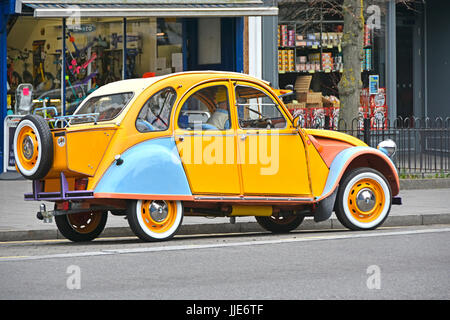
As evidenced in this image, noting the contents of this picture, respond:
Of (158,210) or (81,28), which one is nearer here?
(158,210)

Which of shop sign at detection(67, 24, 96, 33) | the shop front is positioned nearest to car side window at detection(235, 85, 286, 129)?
the shop front

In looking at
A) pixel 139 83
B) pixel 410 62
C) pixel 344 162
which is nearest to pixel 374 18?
pixel 410 62

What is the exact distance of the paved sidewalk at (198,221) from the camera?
11422 mm

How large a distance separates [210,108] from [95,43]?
9.23 meters

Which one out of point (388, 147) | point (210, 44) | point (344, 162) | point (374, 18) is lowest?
point (344, 162)

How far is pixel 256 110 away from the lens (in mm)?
11242

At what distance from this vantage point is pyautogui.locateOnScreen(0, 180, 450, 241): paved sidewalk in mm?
11422

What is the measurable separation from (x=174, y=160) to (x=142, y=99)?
798 mm

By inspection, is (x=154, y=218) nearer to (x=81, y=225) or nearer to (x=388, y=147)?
(x=81, y=225)

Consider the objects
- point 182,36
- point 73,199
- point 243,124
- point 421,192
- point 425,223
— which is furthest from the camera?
point 182,36

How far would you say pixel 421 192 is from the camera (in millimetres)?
16688

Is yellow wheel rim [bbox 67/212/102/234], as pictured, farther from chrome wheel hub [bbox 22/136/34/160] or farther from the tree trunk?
the tree trunk
